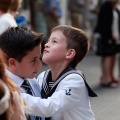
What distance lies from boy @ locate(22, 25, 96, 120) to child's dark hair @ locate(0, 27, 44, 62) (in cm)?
21

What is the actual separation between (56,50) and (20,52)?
29 cm

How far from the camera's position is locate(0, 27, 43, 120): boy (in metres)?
2.66

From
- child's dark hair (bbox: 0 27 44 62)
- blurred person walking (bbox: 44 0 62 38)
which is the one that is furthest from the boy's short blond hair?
blurred person walking (bbox: 44 0 62 38)

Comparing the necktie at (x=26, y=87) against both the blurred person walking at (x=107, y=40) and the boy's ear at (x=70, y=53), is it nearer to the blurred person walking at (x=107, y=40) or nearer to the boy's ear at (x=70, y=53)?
the boy's ear at (x=70, y=53)

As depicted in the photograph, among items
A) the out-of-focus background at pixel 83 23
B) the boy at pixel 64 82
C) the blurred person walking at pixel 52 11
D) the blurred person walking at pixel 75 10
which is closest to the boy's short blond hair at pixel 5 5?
the out-of-focus background at pixel 83 23

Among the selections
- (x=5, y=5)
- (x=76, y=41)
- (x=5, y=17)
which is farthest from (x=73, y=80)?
(x=5, y=5)

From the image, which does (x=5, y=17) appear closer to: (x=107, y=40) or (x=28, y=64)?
(x=28, y=64)

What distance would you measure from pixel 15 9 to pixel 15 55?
2559 mm

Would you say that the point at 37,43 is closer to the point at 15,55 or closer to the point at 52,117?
the point at 15,55

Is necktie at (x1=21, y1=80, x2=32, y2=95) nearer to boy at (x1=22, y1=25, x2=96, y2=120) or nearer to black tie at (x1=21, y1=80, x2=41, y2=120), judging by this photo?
black tie at (x1=21, y1=80, x2=41, y2=120)

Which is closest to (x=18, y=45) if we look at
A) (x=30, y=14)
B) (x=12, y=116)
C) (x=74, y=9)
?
(x=12, y=116)

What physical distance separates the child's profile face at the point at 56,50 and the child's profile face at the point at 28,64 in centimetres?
15

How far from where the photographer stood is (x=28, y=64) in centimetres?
270

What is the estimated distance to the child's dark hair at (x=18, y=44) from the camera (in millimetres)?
2654
